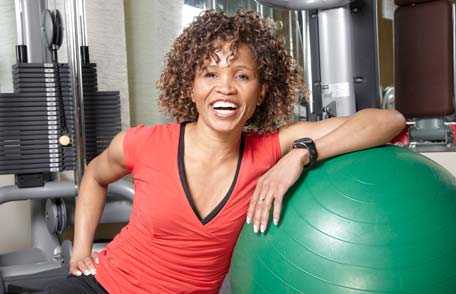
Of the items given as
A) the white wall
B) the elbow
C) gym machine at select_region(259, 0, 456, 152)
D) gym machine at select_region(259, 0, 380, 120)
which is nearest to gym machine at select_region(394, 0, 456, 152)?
gym machine at select_region(259, 0, 456, 152)

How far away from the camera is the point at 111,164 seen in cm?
150

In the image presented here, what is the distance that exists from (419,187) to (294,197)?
268mm

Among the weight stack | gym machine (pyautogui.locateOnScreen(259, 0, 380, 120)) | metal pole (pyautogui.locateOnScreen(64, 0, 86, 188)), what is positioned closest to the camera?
gym machine (pyautogui.locateOnScreen(259, 0, 380, 120))

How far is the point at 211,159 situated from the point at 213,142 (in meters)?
0.04

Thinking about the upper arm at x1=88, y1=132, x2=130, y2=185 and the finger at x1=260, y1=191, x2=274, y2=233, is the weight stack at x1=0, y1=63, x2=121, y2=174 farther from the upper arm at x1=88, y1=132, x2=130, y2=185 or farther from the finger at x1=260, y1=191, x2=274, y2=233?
the finger at x1=260, y1=191, x2=274, y2=233

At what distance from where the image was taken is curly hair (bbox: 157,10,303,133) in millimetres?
1345

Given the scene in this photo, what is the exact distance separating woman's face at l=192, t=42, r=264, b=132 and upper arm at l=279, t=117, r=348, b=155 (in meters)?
0.16

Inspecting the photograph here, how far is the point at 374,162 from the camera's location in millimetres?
1197

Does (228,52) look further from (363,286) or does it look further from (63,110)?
(63,110)

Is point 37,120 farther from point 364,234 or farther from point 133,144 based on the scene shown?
point 364,234

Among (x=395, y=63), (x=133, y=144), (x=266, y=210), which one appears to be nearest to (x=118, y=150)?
(x=133, y=144)

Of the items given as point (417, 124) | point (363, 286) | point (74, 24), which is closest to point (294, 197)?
point (363, 286)

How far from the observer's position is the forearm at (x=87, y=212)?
154cm

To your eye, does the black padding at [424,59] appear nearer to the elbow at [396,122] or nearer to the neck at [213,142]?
the elbow at [396,122]
